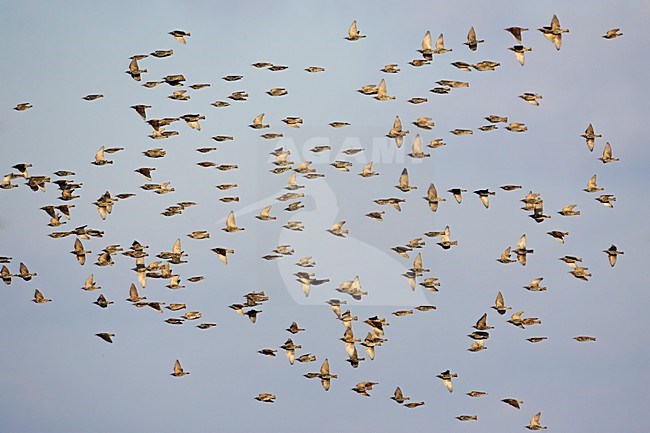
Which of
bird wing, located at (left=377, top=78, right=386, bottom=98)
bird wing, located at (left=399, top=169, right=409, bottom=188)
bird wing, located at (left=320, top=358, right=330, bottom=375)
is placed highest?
bird wing, located at (left=377, top=78, right=386, bottom=98)

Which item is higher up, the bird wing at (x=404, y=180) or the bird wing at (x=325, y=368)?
the bird wing at (x=404, y=180)

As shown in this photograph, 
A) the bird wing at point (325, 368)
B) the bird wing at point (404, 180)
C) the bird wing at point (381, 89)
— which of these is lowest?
the bird wing at point (325, 368)

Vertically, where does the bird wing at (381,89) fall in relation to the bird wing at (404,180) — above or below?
above

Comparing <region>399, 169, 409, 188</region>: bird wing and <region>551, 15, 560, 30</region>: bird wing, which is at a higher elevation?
<region>551, 15, 560, 30</region>: bird wing

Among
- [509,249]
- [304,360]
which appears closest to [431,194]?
[509,249]

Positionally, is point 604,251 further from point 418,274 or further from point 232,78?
point 232,78

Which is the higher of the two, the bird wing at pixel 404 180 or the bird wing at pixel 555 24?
the bird wing at pixel 555 24

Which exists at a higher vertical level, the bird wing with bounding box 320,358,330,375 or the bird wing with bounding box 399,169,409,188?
the bird wing with bounding box 399,169,409,188

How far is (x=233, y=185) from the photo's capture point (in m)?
Answer: 114

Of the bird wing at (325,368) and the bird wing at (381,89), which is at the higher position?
the bird wing at (381,89)

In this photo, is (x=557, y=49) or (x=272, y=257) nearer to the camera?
(x=557, y=49)

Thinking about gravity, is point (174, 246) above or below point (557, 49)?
below

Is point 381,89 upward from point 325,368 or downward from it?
upward

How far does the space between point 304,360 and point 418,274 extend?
8.98m
